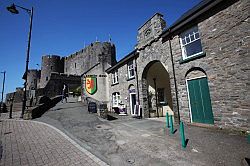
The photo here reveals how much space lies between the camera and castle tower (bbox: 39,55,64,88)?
4641 centimetres

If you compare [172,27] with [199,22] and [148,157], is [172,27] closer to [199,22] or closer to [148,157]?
[199,22]

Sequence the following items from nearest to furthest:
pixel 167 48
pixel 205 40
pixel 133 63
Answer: pixel 205 40, pixel 167 48, pixel 133 63

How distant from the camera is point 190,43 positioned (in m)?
8.83

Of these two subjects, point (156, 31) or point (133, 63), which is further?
point (133, 63)

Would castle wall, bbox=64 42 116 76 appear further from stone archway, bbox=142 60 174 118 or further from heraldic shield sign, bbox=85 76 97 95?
stone archway, bbox=142 60 174 118

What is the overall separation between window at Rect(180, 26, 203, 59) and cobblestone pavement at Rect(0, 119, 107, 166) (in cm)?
805

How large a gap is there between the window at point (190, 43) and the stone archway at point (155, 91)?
11.6ft

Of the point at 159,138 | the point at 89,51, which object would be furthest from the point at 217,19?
the point at 89,51

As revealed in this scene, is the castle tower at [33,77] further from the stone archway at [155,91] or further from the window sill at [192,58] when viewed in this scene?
the window sill at [192,58]

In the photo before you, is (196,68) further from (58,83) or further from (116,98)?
(58,83)

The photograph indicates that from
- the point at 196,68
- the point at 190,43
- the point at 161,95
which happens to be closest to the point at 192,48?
the point at 190,43

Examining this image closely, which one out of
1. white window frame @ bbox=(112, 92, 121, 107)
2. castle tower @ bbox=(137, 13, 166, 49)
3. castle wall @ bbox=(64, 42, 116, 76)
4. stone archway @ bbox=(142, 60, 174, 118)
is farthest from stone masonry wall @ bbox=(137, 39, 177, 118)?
castle wall @ bbox=(64, 42, 116, 76)

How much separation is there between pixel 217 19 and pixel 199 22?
1.04 metres

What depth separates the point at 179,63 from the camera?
9.16 metres
